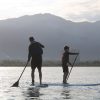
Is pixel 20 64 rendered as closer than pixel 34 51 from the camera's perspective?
No

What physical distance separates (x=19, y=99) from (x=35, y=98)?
693mm

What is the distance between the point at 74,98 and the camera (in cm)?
1708

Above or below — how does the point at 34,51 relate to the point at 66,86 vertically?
above

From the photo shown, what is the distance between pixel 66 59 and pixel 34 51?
230 centimetres

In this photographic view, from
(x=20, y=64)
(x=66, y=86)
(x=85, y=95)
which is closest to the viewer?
(x=85, y=95)

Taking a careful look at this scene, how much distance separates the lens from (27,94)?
742 inches

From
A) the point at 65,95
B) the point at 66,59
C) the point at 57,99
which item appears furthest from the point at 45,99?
the point at 66,59

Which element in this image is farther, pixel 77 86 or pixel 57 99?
pixel 77 86

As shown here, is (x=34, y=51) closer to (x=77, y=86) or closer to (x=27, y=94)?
(x=77, y=86)

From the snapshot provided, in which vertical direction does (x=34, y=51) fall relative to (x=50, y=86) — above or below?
above

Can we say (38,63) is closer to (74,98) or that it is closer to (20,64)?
(74,98)

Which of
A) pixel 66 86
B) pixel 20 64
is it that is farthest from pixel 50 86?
pixel 20 64

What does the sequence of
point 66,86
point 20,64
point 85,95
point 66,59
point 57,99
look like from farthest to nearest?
point 20,64, point 66,59, point 66,86, point 85,95, point 57,99

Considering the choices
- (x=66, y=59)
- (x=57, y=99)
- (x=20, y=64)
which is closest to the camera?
(x=57, y=99)
